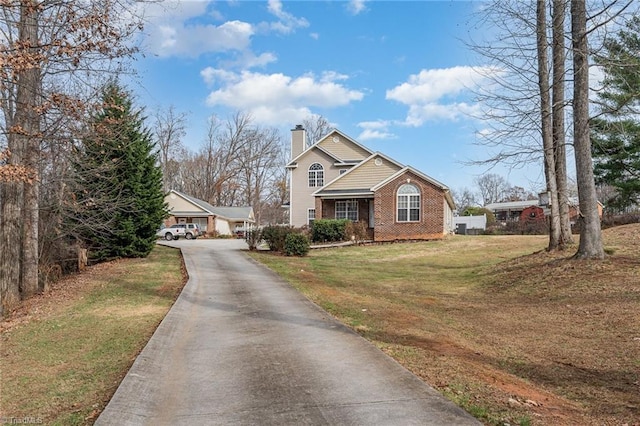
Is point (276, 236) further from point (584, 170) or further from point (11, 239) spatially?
point (584, 170)

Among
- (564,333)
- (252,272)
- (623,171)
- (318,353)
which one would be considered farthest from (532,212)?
(318,353)

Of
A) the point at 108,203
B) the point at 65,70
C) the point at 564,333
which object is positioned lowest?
the point at 564,333

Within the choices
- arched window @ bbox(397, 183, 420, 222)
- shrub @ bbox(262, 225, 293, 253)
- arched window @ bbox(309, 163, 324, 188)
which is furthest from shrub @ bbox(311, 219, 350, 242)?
arched window @ bbox(309, 163, 324, 188)

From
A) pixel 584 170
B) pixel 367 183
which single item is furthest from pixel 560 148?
pixel 367 183

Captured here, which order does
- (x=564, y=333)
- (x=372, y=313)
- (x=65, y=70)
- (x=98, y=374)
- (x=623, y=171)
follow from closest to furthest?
(x=98, y=374)
(x=564, y=333)
(x=372, y=313)
(x=65, y=70)
(x=623, y=171)

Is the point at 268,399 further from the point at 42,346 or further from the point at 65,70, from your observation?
the point at 65,70

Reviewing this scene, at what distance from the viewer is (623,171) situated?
24234 millimetres

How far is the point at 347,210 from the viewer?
30.8 meters

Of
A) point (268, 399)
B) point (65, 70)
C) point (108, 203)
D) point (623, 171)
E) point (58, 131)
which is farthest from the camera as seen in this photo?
point (623, 171)

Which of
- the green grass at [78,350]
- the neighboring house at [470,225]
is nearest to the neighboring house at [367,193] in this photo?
the neighboring house at [470,225]

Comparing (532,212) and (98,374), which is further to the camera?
(532,212)

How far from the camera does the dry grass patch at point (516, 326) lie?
439cm

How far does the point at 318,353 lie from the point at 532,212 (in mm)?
51499

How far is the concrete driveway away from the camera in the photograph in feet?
12.9
